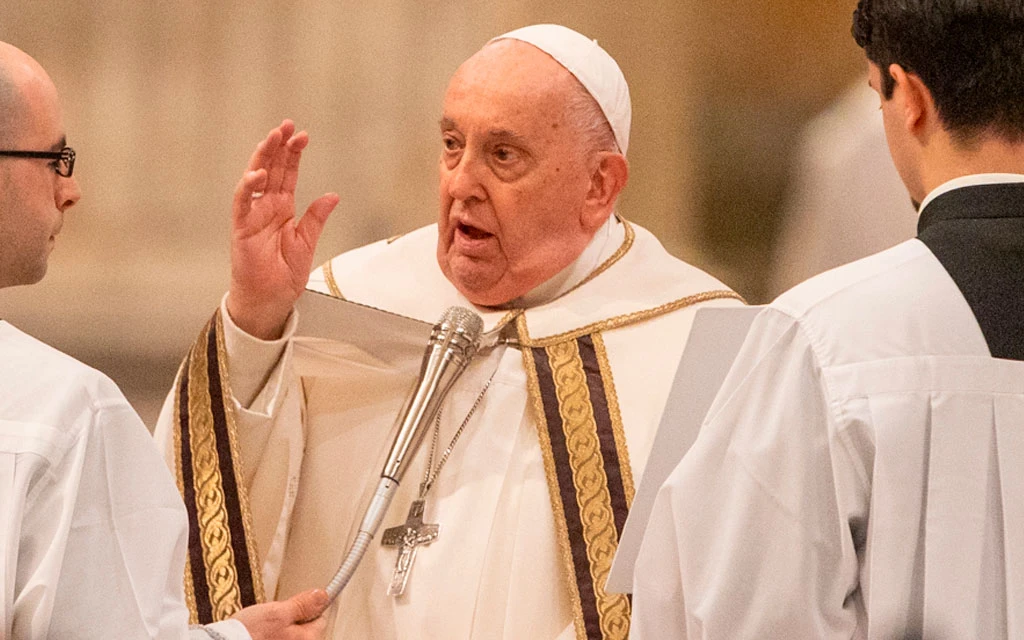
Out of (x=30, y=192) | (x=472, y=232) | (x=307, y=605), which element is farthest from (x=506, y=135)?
(x=30, y=192)

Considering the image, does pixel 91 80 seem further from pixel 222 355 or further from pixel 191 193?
pixel 222 355

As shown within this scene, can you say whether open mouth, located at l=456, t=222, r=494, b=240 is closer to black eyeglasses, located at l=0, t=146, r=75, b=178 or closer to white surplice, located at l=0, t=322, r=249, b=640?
black eyeglasses, located at l=0, t=146, r=75, b=178

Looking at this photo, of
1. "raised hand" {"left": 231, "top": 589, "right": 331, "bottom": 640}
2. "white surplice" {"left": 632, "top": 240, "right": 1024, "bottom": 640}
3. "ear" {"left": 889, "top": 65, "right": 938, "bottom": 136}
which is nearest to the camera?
"white surplice" {"left": 632, "top": 240, "right": 1024, "bottom": 640}

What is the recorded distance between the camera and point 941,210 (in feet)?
6.64

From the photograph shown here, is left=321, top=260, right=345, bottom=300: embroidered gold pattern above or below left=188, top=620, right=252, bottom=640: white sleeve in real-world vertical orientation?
above

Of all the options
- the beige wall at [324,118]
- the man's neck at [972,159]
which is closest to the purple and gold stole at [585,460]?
the man's neck at [972,159]

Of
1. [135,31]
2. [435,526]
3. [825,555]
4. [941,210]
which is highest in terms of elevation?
[135,31]

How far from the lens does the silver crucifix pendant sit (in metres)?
3.25

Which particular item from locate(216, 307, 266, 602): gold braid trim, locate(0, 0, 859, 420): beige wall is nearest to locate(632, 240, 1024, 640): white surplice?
locate(216, 307, 266, 602): gold braid trim

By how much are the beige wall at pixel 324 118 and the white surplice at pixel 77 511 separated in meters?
2.75

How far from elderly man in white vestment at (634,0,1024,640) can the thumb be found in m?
1.18

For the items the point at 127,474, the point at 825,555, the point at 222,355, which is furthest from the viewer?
the point at 222,355

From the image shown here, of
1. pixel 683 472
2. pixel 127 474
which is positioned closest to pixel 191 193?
pixel 127 474

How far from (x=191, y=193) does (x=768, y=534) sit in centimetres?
334
